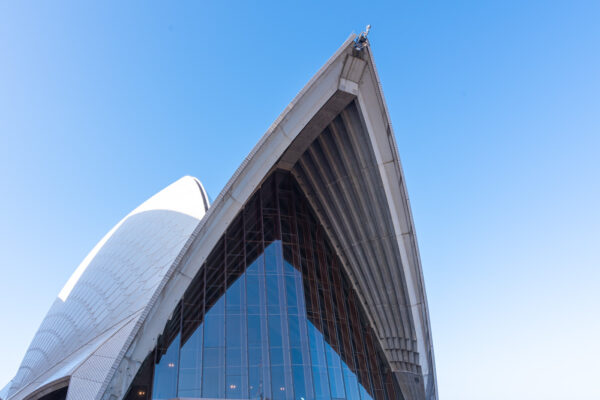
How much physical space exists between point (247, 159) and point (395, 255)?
7.08 metres

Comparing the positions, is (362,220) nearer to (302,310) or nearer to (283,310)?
(302,310)

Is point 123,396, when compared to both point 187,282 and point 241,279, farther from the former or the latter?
point 241,279

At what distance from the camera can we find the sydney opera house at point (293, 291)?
44.8 feet

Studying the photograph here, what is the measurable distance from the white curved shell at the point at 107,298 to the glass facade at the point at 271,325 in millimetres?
1985

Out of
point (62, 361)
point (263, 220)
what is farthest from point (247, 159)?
point (62, 361)

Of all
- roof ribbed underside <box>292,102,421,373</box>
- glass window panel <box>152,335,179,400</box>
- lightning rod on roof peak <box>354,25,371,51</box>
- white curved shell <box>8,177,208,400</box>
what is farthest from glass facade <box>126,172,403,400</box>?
lightning rod on roof peak <box>354,25,371,51</box>

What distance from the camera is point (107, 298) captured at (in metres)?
20.2

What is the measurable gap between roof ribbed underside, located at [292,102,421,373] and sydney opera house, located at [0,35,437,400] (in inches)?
2.2

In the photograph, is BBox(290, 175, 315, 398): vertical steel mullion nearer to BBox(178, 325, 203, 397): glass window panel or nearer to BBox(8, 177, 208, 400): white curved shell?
BBox(178, 325, 203, 397): glass window panel

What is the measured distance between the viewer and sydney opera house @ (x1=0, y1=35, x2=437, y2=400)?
13648 millimetres

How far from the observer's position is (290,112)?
14555 mm

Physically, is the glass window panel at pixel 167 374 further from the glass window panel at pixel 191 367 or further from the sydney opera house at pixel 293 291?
the glass window panel at pixel 191 367

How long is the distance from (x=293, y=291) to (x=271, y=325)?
1690 mm

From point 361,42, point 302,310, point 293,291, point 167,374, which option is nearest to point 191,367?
point 167,374
